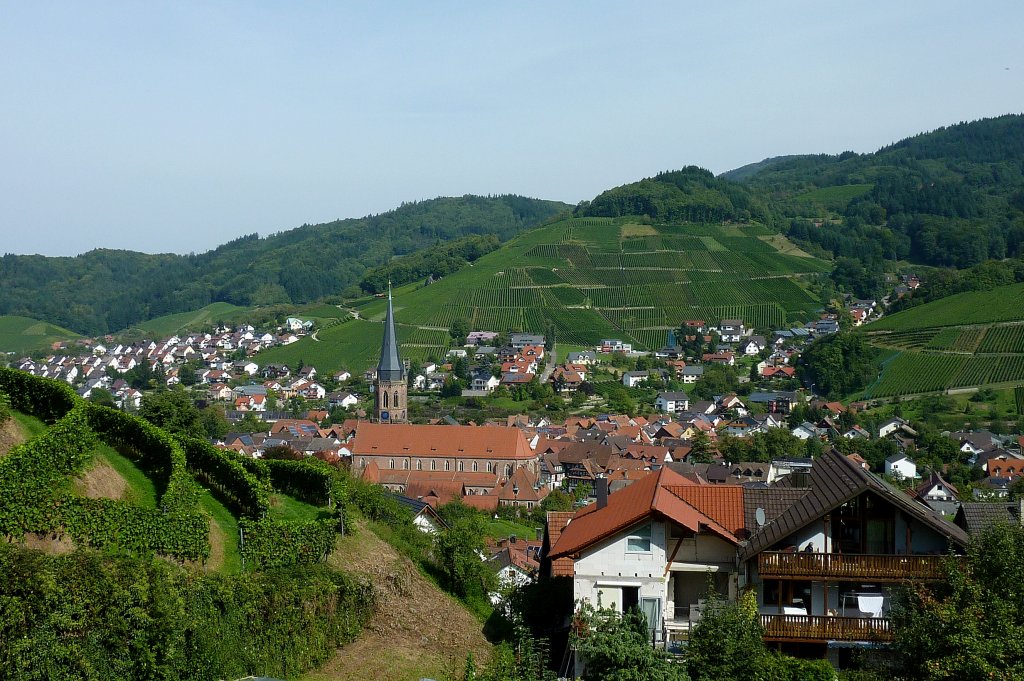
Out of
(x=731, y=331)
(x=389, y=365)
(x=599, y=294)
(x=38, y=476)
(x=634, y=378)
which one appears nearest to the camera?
(x=38, y=476)

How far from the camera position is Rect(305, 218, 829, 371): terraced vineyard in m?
124

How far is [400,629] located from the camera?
52.4ft

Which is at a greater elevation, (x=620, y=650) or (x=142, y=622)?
(x=142, y=622)

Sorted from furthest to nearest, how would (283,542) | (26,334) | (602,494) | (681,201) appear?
(26,334), (681,201), (602,494), (283,542)

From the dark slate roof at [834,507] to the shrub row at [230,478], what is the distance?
7144 mm

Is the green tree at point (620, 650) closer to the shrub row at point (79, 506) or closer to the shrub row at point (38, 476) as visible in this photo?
the shrub row at point (79, 506)

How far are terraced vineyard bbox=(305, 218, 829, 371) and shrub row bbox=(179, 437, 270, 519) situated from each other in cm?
9561

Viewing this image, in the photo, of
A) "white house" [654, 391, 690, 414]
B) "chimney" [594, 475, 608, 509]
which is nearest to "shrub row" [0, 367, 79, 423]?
"chimney" [594, 475, 608, 509]

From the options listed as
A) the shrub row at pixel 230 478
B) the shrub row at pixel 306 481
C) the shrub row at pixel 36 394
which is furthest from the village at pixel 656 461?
the shrub row at pixel 36 394

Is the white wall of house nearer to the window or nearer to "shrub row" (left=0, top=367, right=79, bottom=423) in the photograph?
the window

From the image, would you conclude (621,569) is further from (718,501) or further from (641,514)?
(718,501)

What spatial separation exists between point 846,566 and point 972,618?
246 centimetres

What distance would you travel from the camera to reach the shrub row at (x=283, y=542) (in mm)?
14977

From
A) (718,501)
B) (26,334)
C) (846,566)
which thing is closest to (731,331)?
(718,501)
